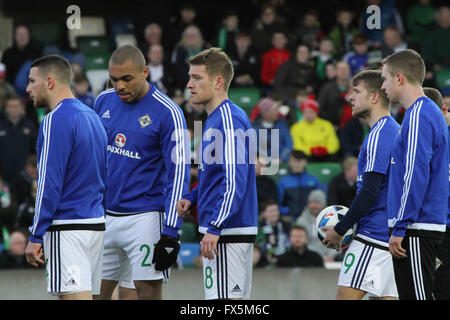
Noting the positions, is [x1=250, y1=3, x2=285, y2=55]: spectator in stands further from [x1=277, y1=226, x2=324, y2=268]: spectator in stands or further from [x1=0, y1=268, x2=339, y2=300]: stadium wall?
[x1=0, y1=268, x2=339, y2=300]: stadium wall

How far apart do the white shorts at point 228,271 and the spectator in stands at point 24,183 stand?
5.39 m

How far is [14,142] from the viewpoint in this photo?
38.1 ft

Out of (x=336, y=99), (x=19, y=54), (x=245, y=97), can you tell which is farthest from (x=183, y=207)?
(x=19, y=54)

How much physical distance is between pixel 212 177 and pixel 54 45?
31.8 ft

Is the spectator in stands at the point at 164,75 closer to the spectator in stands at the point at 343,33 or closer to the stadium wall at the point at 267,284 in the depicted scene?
the spectator in stands at the point at 343,33

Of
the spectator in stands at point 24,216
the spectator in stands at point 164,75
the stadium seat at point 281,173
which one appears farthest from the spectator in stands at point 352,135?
the spectator in stands at point 24,216

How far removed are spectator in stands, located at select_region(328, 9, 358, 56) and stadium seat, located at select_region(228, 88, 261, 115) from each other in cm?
173

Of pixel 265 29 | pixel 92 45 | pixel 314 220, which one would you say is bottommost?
pixel 314 220

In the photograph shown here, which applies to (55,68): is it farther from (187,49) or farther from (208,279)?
(187,49)

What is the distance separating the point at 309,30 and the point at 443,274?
29.6ft

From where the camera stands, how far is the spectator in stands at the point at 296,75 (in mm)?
13492

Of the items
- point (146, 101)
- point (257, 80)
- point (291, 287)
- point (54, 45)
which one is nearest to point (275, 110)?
point (257, 80)
